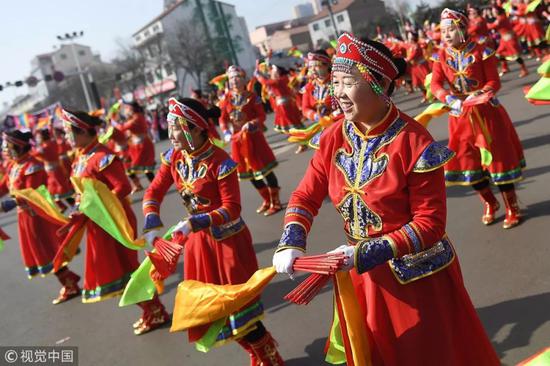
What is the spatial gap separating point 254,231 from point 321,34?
76.1 m

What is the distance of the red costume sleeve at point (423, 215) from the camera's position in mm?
2119

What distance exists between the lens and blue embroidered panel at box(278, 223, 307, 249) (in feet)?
7.58

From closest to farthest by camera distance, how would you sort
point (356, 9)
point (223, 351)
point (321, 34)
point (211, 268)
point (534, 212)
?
1. point (211, 268)
2. point (223, 351)
3. point (534, 212)
4. point (356, 9)
5. point (321, 34)

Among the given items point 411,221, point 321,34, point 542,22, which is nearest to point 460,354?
point 411,221

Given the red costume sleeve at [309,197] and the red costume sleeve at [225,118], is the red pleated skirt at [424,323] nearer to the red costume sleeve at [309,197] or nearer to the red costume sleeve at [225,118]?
the red costume sleeve at [309,197]

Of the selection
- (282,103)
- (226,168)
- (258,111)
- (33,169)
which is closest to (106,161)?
(226,168)

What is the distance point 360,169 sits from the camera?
90.4 inches

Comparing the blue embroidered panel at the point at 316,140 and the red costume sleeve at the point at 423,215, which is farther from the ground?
the blue embroidered panel at the point at 316,140

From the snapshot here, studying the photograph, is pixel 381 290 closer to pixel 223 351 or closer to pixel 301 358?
pixel 301 358

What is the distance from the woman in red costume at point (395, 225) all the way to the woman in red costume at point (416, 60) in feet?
48.0

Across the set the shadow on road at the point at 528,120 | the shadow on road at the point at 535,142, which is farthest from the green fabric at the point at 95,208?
the shadow on road at the point at 528,120

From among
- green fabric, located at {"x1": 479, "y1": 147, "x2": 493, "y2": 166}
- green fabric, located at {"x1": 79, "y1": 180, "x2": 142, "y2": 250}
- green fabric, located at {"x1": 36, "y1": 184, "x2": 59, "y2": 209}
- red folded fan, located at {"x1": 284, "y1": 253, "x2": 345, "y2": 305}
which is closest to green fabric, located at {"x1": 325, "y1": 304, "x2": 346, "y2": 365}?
red folded fan, located at {"x1": 284, "y1": 253, "x2": 345, "y2": 305}

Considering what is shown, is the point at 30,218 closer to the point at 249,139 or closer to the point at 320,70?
the point at 249,139

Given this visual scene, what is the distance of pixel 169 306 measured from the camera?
18.4 feet
